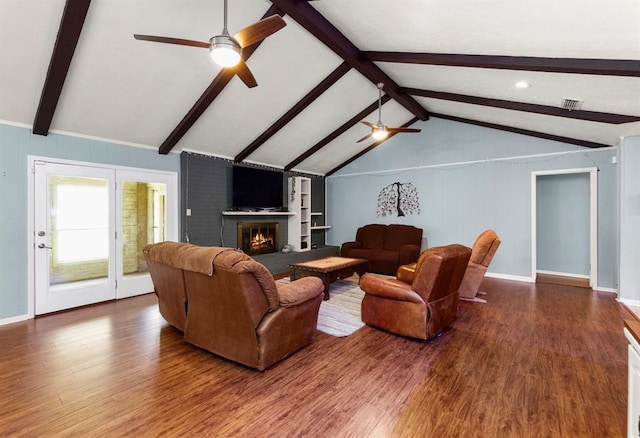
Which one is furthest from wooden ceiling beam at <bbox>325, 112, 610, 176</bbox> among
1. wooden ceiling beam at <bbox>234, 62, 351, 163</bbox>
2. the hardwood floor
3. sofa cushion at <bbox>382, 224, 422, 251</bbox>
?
the hardwood floor

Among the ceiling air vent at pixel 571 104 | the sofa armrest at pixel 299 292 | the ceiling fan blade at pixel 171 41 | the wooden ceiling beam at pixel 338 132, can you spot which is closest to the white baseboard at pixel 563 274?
the ceiling air vent at pixel 571 104

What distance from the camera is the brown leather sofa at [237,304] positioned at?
2.38 metres

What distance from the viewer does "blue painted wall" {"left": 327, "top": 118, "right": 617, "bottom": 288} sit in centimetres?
516

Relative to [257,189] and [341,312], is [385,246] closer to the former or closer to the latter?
[257,189]

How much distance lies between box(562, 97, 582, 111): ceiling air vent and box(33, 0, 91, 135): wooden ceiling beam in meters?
5.24

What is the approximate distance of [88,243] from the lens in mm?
4363

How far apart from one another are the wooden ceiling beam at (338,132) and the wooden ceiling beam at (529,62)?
6.27 feet

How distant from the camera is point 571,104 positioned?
12.6 feet

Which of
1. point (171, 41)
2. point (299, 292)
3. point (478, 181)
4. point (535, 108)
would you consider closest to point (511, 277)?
point (478, 181)

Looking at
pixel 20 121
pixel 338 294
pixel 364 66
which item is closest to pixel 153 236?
pixel 20 121

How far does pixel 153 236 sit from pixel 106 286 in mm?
1024

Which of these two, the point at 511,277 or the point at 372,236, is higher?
the point at 372,236

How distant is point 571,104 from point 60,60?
5.83 meters

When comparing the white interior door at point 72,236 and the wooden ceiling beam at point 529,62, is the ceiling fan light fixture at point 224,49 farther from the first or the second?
the white interior door at point 72,236
